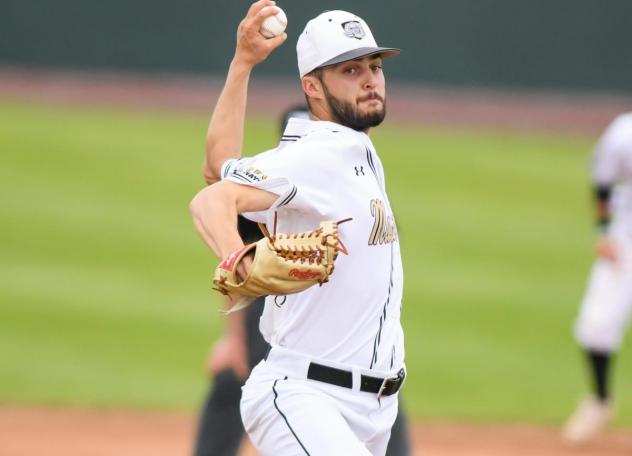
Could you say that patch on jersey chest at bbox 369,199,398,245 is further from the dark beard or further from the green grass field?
the green grass field

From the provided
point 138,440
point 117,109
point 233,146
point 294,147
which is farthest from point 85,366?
point 117,109

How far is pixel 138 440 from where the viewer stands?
822 cm

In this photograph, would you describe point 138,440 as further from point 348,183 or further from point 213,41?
point 213,41

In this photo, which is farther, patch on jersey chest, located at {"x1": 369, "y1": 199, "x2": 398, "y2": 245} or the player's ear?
the player's ear

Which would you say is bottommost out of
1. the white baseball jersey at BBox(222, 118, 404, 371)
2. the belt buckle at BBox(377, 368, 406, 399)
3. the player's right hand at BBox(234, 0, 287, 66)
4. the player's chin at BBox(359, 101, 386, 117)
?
the belt buckle at BBox(377, 368, 406, 399)

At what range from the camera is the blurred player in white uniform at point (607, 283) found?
8.45m

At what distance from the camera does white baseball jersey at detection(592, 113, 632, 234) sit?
8.58m

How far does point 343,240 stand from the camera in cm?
418

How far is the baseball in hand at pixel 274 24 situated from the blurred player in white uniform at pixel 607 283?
449cm

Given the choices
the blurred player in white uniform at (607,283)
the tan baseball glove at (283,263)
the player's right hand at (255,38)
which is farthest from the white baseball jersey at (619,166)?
the tan baseball glove at (283,263)

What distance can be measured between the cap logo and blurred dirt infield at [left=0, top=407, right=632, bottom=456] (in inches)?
159

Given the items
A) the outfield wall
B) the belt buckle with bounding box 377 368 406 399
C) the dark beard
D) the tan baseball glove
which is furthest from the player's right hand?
the outfield wall

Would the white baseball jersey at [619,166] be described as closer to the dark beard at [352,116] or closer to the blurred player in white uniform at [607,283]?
the blurred player in white uniform at [607,283]

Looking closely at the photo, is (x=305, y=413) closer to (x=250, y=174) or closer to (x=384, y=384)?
(x=384, y=384)
